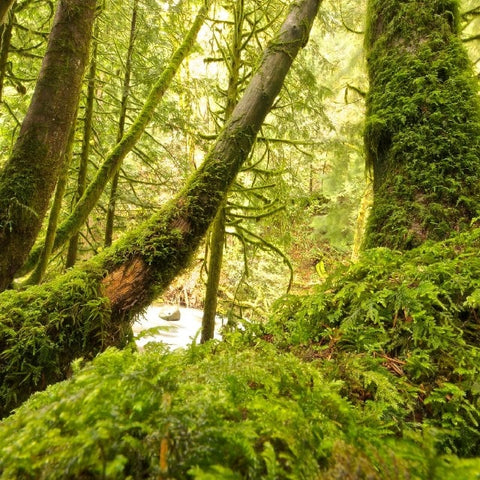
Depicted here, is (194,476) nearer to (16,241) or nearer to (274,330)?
(274,330)

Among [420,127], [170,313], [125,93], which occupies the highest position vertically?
[125,93]

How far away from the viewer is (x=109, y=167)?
3746mm

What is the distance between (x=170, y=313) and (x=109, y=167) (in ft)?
29.5

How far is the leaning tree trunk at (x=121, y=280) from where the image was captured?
6.66 ft

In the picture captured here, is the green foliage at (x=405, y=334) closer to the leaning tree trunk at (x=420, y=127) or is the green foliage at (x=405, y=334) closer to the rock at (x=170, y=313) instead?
the leaning tree trunk at (x=420, y=127)

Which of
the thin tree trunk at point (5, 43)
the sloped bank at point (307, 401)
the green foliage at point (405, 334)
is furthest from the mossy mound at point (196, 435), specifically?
the thin tree trunk at point (5, 43)

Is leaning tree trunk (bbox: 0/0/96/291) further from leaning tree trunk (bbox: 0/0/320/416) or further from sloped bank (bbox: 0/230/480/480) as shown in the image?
sloped bank (bbox: 0/230/480/480)

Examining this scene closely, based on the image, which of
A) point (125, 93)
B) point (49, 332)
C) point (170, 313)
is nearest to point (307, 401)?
point (49, 332)

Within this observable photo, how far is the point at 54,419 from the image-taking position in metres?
0.76

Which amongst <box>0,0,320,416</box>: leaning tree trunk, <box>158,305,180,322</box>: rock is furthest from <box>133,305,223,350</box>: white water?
<box>0,0,320,416</box>: leaning tree trunk

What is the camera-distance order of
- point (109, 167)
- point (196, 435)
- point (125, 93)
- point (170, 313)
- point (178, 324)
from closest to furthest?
point (196, 435), point (109, 167), point (125, 93), point (178, 324), point (170, 313)

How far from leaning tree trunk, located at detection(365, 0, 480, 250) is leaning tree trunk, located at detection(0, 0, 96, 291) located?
8.44ft

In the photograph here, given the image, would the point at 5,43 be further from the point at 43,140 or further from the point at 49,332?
the point at 49,332

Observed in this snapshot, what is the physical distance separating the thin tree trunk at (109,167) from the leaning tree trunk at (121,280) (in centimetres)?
118
